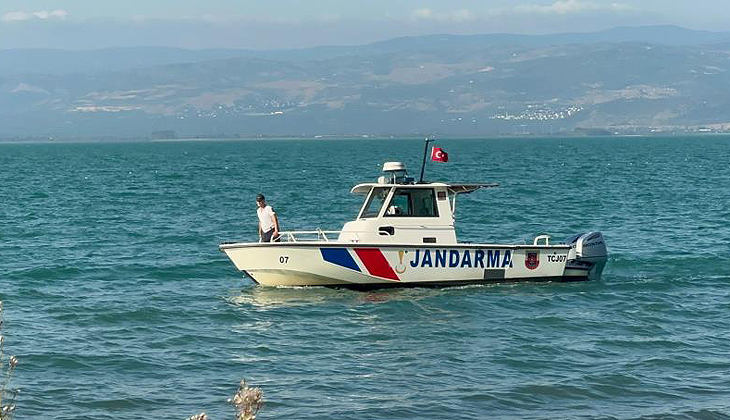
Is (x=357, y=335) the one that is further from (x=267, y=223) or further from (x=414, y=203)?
(x=414, y=203)

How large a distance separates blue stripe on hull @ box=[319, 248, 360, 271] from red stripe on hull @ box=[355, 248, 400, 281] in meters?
0.19

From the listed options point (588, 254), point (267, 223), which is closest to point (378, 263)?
point (267, 223)

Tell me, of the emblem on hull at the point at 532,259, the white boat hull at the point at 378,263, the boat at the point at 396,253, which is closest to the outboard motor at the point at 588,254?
the boat at the point at 396,253

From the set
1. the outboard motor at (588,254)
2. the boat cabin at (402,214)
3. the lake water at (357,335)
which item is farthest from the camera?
the outboard motor at (588,254)

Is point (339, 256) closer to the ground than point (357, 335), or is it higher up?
higher up

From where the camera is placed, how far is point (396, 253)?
2542cm

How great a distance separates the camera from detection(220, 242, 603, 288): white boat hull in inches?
993

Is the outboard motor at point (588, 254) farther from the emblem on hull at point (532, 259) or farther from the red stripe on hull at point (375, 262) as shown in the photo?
the red stripe on hull at point (375, 262)

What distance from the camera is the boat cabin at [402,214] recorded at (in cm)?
2570

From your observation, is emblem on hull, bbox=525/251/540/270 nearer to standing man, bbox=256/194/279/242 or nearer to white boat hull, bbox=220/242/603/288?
white boat hull, bbox=220/242/603/288

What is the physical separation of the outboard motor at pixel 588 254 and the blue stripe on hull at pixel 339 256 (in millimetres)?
4885

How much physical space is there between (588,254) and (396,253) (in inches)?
181

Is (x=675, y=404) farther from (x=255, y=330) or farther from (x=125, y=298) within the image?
(x=125, y=298)

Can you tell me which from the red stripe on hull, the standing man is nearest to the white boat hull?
the red stripe on hull
